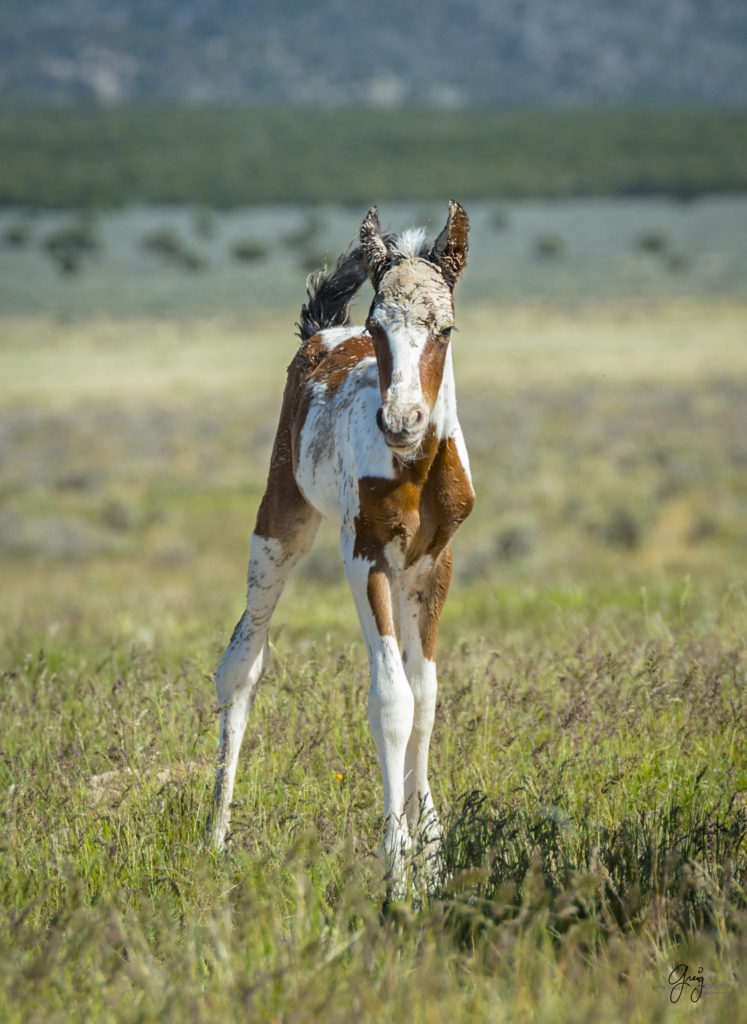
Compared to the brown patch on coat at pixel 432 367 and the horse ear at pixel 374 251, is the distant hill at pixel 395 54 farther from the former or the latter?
the brown patch on coat at pixel 432 367

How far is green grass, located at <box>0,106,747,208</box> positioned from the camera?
74750 mm

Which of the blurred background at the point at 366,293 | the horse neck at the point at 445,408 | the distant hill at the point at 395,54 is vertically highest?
the distant hill at the point at 395,54

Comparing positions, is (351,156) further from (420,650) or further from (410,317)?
(410,317)

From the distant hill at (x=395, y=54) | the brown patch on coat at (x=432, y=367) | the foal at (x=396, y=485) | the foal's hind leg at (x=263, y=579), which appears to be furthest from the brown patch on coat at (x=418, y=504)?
the distant hill at (x=395, y=54)

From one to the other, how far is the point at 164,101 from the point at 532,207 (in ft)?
200

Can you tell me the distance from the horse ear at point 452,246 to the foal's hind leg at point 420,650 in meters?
1.13

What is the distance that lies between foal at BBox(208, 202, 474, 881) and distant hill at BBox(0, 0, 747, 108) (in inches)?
5261

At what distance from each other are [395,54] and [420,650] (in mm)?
156376

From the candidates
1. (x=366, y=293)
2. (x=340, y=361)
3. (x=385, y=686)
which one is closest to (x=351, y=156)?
(x=366, y=293)

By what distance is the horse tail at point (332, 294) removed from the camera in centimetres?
586

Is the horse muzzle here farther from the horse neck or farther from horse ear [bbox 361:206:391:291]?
horse ear [bbox 361:206:391:291]

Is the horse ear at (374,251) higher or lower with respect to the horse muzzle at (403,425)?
higher

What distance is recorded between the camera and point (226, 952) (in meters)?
3.15

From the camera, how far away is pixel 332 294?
593cm
